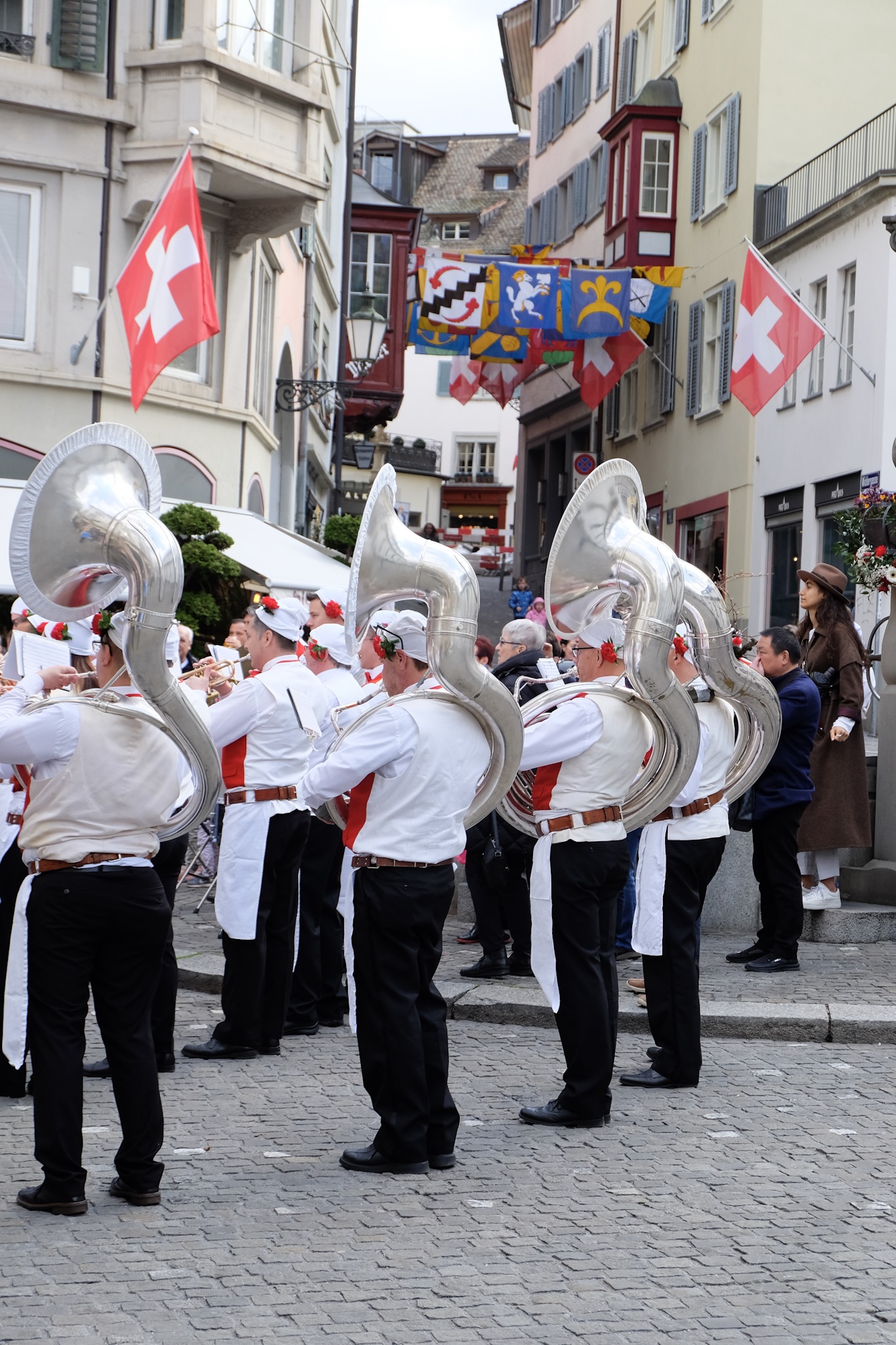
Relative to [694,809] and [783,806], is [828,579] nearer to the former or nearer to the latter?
[783,806]

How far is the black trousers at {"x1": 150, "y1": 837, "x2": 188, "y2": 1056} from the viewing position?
7391mm

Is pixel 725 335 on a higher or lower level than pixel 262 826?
higher

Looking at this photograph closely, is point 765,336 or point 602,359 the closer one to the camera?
point 765,336

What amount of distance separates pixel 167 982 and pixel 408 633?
202 centimetres

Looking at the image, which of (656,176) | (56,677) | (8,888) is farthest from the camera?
(656,176)

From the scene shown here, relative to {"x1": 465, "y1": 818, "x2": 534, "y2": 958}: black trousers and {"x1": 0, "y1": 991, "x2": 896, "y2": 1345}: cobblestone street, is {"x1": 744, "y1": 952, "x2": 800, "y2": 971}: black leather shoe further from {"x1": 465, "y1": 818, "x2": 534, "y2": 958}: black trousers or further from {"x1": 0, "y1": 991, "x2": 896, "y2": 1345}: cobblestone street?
{"x1": 0, "y1": 991, "x2": 896, "y2": 1345}: cobblestone street

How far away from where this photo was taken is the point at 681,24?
110 ft

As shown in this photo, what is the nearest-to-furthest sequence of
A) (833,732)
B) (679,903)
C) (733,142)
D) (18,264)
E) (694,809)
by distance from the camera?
(679,903)
(694,809)
(833,732)
(18,264)
(733,142)

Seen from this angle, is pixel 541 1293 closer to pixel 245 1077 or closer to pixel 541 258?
pixel 245 1077

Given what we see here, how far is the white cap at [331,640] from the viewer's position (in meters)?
9.16

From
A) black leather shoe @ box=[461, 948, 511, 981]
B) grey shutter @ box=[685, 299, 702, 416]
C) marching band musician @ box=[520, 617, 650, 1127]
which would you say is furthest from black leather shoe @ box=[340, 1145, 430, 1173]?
grey shutter @ box=[685, 299, 702, 416]

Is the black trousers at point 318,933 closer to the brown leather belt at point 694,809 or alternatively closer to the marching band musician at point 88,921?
the brown leather belt at point 694,809

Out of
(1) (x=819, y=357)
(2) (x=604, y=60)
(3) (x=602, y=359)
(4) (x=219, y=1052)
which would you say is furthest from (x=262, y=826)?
(2) (x=604, y=60)

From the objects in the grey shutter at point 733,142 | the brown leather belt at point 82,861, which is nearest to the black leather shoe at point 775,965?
the brown leather belt at point 82,861
